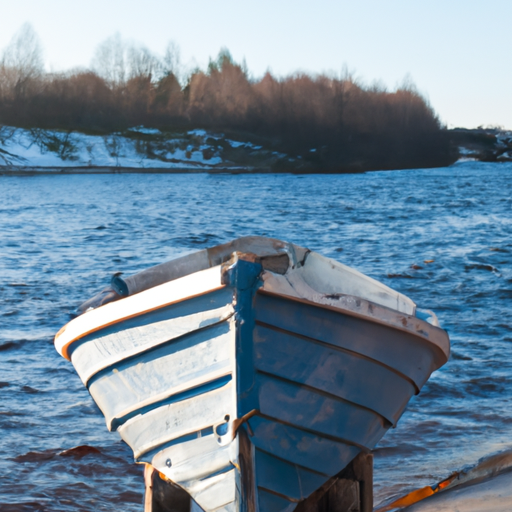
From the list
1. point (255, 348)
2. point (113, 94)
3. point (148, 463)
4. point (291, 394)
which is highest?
point (113, 94)

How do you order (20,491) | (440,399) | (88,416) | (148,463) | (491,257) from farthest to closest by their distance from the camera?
(491,257), (440,399), (88,416), (20,491), (148,463)

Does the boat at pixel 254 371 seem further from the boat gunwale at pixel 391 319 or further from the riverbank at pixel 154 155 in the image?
the riverbank at pixel 154 155

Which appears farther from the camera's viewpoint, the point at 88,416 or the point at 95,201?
the point at 95,201

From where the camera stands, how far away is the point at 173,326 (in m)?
2.79

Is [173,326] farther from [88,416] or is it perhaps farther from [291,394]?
[88,416]

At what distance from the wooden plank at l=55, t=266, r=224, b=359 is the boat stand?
77 centimetres

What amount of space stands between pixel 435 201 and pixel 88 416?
23857 mm

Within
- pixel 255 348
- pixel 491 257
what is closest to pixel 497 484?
pixel 255 348

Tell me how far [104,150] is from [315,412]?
61.2 meters

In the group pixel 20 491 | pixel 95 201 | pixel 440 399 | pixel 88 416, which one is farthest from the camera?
pixel 95 201

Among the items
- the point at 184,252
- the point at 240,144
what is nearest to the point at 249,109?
the point at 240,144

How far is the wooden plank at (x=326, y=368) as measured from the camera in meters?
2.70

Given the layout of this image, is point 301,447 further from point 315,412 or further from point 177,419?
point 177,419

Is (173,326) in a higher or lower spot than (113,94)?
lower
